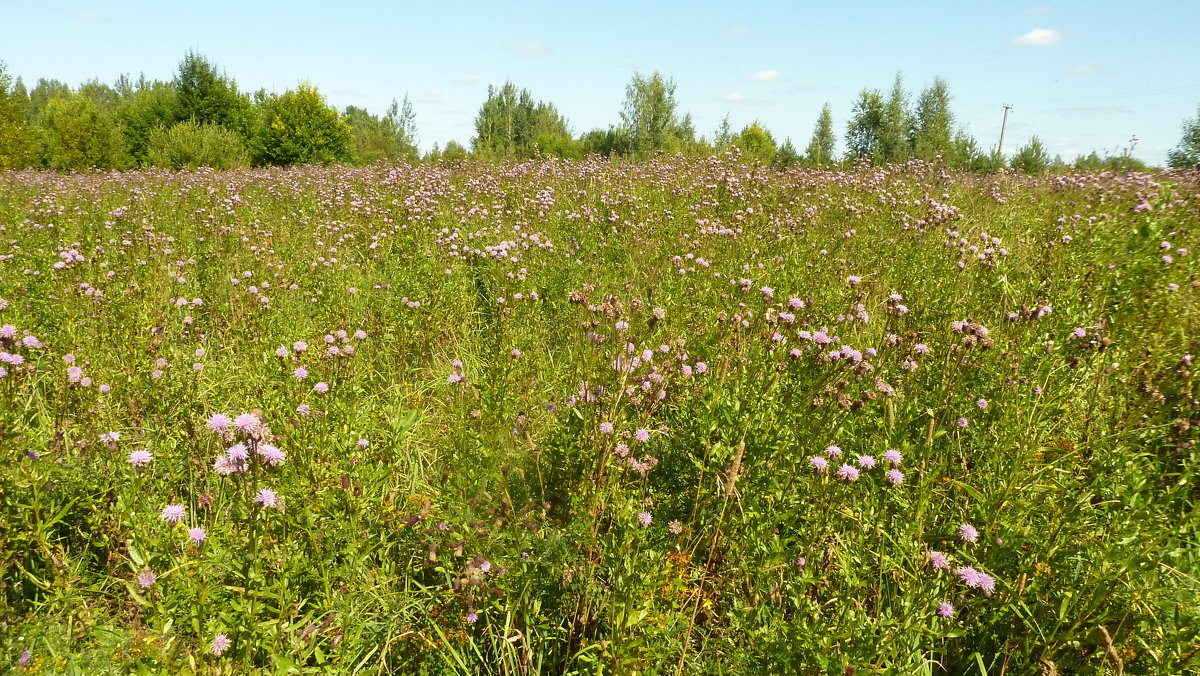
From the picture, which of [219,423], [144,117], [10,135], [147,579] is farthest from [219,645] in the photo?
[144,117]

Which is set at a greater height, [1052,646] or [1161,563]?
[1161,563]

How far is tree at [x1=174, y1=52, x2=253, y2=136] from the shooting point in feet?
102

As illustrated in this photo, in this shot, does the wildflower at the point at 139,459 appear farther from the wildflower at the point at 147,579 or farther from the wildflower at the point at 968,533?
the wildflower at the point at 968,533

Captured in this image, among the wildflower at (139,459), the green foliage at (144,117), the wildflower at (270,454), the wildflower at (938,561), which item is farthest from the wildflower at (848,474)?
the green foliage at (144,117)

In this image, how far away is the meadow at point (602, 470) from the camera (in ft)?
6.07

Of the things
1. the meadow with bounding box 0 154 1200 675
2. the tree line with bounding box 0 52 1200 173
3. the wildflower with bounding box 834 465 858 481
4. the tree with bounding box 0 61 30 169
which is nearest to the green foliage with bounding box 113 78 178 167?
the tree line with bounding box 0 52 1200 173

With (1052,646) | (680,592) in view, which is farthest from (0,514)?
(1052,646)

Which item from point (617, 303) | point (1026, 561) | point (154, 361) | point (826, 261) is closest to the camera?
point (1026, 561)

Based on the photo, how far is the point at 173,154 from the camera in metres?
22.9

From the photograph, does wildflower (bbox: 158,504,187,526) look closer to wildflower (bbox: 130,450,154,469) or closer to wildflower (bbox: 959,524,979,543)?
wildflower (bbox: 130,450,154,469)

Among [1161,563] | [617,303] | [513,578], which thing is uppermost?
[617,303]

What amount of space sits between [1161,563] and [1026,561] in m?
0.36

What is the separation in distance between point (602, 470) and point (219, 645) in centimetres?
138

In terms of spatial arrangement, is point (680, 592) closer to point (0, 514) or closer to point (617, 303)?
point (617, 303)
